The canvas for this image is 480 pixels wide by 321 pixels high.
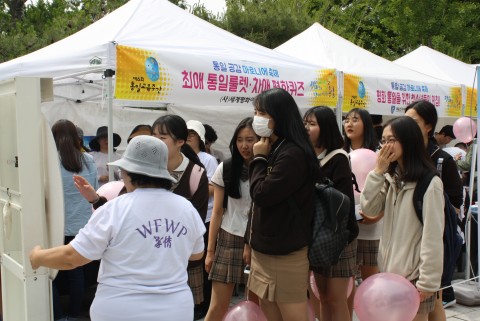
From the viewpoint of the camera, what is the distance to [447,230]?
3037mm

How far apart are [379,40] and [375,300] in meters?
18.4

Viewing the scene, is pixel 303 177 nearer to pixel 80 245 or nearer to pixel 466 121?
pixel 80 245

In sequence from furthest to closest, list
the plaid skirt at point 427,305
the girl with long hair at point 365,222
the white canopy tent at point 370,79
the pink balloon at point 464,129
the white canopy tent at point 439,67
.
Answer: the white canopy tent at point 439,67 < the pink balloon at point 464,129 < the white canopy tent at point 370,79 < the girl with long hair at point 365,222 < the plaid skirt at point 427,305

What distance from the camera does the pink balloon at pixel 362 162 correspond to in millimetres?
3891

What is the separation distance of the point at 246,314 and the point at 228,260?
16.3 inches

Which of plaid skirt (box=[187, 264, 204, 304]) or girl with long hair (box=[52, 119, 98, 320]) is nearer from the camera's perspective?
plaid skirt (box=[187, 264, 204, 304])

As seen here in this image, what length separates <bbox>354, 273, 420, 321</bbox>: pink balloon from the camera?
2936 mm

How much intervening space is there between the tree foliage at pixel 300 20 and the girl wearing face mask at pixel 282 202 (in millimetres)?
10798

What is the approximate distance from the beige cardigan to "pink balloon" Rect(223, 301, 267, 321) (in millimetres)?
779

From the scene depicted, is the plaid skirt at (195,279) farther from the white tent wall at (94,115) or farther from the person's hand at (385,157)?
the white tent wall at (94,115)

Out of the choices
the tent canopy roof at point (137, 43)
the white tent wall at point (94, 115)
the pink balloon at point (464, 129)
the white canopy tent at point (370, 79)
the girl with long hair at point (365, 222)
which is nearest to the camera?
the girl with long hair at point (365, 222)

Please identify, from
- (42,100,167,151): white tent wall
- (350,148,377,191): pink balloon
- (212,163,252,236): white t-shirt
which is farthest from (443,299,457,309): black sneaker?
(42,100,167,151): white tent wall

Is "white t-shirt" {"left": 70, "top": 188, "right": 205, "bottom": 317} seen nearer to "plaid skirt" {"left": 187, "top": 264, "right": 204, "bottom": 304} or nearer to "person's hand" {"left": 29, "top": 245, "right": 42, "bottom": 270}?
"person's hand" {"left": 29, "top": 245, "right": 42, "bottom": 270}

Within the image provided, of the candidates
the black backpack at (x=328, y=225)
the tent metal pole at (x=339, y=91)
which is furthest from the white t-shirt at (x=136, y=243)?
the tent metal pole at (x=339, y=91)
